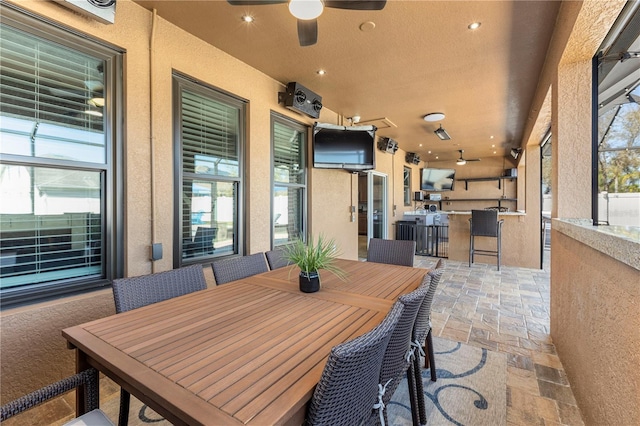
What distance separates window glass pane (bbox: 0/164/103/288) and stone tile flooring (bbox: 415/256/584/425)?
3127 mm

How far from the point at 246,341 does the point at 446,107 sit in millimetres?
4819

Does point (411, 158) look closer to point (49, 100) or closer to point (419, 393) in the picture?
point (419, 393)

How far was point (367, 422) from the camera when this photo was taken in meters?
1.06

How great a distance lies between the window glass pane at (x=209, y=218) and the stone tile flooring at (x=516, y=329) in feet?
8.11

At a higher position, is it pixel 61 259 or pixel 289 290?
pixel 61 259

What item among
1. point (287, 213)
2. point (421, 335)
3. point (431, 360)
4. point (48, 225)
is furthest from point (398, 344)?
point (287, 213)

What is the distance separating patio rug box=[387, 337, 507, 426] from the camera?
174 cm

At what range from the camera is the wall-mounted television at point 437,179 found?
32.6 ft

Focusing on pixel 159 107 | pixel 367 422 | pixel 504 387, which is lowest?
pixel 504 387

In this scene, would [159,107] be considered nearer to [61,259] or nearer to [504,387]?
[61,259]

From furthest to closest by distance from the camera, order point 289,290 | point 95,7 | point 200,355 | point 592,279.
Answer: point 95,7 < point 289,290 < point 592,279 < point 200,355

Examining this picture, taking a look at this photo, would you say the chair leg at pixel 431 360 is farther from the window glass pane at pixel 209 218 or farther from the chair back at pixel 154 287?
the window glass pane at pixel 209 218

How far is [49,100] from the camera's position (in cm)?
200

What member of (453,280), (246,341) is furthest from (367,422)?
(453,280)
